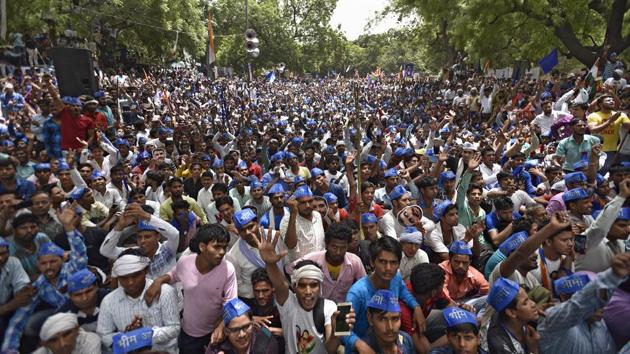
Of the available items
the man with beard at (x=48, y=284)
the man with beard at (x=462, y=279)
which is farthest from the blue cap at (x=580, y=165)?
the man with beard at (x=48, y=284)

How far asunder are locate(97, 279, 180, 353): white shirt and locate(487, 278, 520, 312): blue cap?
2262 mm

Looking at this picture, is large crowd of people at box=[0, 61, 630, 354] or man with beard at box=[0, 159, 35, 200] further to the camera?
man with beard at box=[0, 159, 35, 200]

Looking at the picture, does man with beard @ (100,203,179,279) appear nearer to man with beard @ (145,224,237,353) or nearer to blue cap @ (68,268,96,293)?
man with beard @ (145,224,237,353)

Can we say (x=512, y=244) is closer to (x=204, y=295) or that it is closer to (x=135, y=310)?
(x=204, y=295)

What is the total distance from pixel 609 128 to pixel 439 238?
4.42 m

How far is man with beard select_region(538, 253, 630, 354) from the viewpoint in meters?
2.35

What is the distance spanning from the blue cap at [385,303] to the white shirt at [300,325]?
1.38 feet

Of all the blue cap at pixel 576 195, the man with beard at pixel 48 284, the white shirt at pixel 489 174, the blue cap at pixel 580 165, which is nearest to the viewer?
the man with beard at pixel 48 284

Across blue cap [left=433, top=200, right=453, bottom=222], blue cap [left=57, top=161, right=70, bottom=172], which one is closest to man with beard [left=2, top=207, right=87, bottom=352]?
blue cap [left=57, top=161, right=70, bottom=172]

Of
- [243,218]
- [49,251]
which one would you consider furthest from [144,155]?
[243,218]

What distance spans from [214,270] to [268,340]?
0.69 m

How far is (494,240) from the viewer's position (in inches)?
180

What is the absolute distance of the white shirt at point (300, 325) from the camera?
3029mm

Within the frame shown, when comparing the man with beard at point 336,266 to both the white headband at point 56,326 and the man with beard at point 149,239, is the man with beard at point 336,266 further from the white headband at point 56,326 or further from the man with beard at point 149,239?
the white headband at point 56,326
